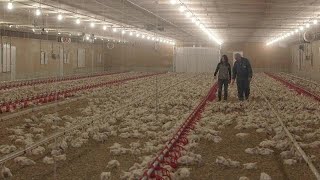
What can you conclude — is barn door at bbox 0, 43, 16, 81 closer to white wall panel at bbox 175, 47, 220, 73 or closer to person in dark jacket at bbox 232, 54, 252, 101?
person in dark jacket at bbox 232, 54, 252, 101

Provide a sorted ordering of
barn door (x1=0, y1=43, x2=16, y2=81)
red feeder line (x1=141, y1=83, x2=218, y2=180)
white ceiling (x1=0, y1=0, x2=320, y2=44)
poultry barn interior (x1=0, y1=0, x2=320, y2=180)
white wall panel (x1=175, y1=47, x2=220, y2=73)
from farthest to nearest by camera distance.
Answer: white wall panel (x1=175, y1=47, x2=220, y2=73) → barn door (x1=0, y1=43, x2=16, y2=81) → white ceiling (x1=0, y1=0, x2=320, y2=44) → poultry barn interior (x1=0, y1=0, x2=320, y2=180) → red feeder line (x1=141, y1=83, x2=218, y2=180)

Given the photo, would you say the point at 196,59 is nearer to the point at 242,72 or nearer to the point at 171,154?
the point at 242,72

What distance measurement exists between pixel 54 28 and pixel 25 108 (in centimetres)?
1515

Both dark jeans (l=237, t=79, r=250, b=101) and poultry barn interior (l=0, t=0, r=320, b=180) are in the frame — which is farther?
dark jeans (l=237, t=79, r=250, b=101)

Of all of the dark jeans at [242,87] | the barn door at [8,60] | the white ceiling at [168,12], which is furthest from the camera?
the barn door at [8,60]

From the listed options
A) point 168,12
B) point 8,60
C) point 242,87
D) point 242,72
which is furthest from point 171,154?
point 8,60

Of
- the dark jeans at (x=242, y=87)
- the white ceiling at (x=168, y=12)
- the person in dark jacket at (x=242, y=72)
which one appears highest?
the white ceiling at (x=168, y=12)

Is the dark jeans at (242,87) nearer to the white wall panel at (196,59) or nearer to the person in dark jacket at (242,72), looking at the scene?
the person in dark jacket at (242,72)

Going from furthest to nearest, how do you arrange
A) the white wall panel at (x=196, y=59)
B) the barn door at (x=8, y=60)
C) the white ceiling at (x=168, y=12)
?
the white wall panel at (x=196, y=59) → the barn door at (x=8, y=60) → the white ceiling at (x=168, y=12)

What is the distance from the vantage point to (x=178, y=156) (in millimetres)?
7820

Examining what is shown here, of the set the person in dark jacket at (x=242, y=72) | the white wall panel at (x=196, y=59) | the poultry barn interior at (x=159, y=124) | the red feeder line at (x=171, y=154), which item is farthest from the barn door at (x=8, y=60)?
the white wall panel at (x=196, y=59)

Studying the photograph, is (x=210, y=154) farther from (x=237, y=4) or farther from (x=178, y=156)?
(x=237, y=4)

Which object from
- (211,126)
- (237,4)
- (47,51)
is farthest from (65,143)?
(47,51)

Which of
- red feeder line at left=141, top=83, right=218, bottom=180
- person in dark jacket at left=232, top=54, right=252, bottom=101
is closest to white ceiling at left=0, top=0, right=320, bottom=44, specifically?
person in dark jacket at left=232, top=54, right=252, bottom=101
